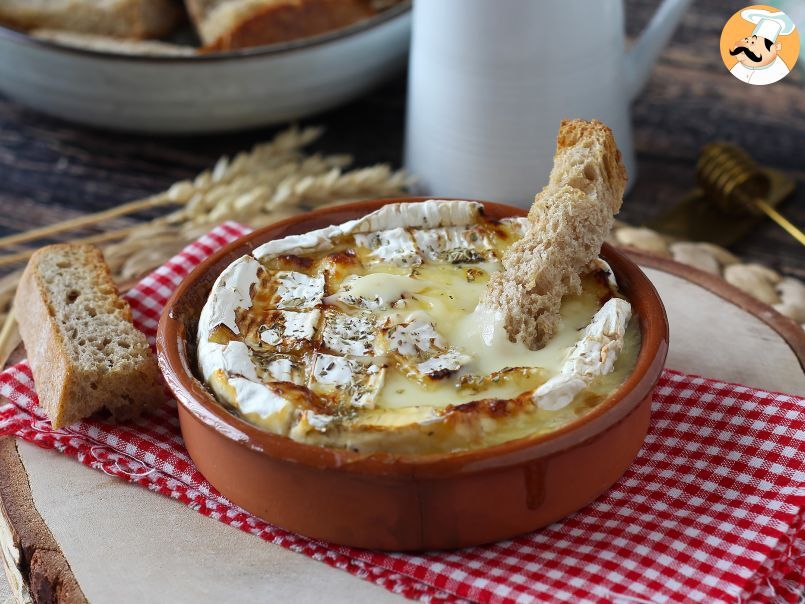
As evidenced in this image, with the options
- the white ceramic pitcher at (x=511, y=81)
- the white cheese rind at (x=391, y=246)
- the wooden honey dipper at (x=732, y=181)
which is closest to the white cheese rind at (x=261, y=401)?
the white cheese rind at (x=391, y=246)

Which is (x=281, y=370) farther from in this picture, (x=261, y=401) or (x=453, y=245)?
(x=453, y=245)

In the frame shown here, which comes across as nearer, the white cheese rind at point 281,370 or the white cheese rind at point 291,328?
the white cheese rind at point 281,370

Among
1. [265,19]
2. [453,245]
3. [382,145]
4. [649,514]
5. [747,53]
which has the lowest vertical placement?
[382,145]

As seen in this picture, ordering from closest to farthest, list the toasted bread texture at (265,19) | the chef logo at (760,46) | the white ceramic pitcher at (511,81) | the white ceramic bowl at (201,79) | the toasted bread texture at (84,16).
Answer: the chef logo at (760,46) → the white ceramic pitcher at (511,81) → the white ceramic bowl at (201,79) → the toasted bread texture at (265,19) → the toasted bread texture at (84,16)

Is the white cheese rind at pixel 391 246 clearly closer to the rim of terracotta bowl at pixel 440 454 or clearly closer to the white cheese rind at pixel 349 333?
the white cheese rind at pixel 349 333

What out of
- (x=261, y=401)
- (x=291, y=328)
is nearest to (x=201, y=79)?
(x=291, y=328)

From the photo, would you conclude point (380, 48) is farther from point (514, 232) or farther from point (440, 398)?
point (440, 398)

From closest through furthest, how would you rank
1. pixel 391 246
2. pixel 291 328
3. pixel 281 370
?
pixel 281 370 < pixel 291 328 < pixel 391 246

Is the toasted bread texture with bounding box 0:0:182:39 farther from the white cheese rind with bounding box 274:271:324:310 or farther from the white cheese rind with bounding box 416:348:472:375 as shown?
the white cheese rind with bounding box 416:348:472:375
